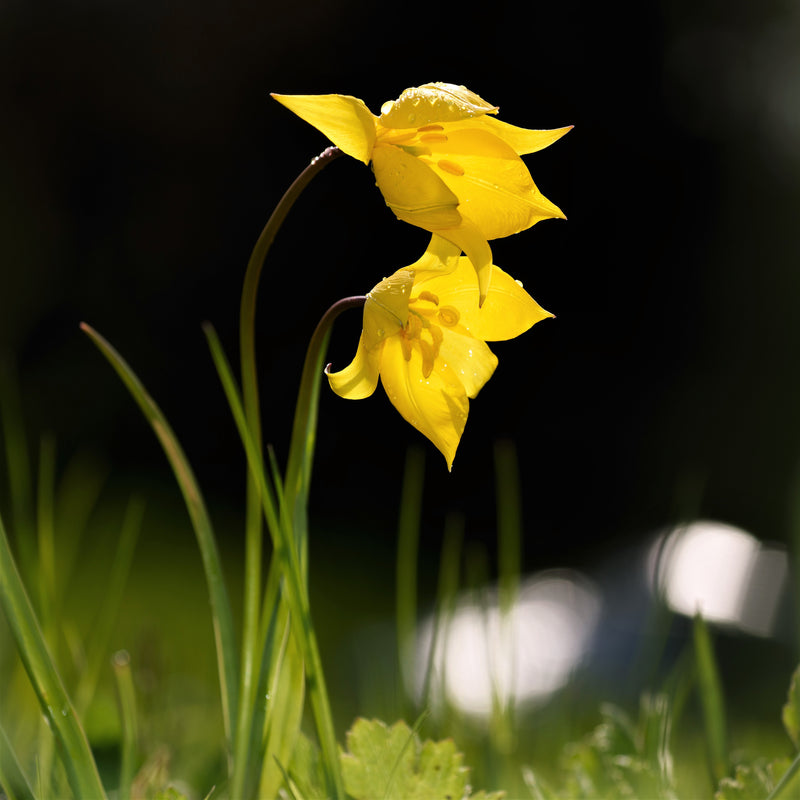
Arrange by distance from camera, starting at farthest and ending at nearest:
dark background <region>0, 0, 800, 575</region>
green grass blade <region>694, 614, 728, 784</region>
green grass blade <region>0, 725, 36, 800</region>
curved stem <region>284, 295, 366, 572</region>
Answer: dark background <region>0, 0, 800, 575</region>
green grass blade <region>694, 614, 728, 784</region>
curved stem <region>284, 295, 366, 572</region>
green grass blade <region>0, 725, 36, 800</region>

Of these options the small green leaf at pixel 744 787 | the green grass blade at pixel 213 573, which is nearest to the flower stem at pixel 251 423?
the green grass blade at pixel 213 573

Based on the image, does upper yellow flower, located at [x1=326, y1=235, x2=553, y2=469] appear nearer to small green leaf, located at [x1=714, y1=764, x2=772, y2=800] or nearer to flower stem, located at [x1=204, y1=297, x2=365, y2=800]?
flower stem, located at [x1=204, y1=297, x2=365, y2=800]

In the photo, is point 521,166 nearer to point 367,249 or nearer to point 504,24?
point 367,249

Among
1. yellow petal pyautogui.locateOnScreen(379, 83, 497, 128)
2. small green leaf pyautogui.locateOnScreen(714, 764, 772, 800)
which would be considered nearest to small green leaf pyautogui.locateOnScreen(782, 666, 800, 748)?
small green leaf pyautogui.locateOnScreen(714, 764, 772, 800)

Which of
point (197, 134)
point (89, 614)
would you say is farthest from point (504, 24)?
point (89, 614)

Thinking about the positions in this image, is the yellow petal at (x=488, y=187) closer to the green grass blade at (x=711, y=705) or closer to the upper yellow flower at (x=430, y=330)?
the upper yellow flower at (x=430, y=330)

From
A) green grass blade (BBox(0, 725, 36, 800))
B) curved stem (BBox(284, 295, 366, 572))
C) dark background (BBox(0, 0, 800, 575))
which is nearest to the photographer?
green grass blade (BBox(0, 725, 36, 800))
